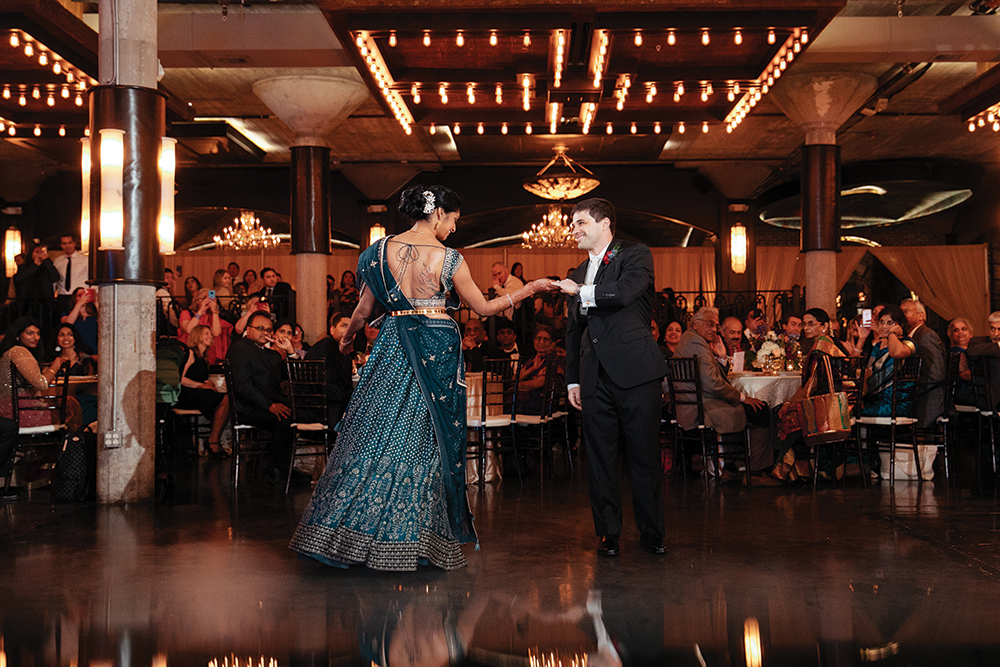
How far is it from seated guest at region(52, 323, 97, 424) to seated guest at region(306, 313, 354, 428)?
1.73m

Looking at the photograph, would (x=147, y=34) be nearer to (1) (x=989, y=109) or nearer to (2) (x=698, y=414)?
(2) (x=698, y=414)

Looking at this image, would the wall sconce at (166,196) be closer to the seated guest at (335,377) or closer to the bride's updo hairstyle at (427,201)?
the seated guest at (335,377)

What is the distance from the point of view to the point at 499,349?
8789 millimetres

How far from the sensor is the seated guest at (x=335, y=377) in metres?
6.08

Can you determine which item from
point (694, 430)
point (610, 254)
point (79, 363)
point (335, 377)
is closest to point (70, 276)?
point (79, 363)

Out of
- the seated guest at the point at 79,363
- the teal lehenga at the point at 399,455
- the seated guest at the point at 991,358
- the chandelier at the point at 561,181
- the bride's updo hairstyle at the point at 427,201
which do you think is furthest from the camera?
the chandelier at the point at 561,181

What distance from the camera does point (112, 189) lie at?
5.48 m

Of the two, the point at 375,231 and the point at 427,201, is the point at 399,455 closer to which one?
the point at 427,201

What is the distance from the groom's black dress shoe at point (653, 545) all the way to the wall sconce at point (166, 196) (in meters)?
3.63

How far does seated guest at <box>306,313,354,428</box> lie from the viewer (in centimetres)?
608

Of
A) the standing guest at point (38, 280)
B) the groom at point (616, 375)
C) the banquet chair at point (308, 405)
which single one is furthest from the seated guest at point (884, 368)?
the standing guest at point (38, 280)

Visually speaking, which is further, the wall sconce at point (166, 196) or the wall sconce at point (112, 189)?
the wall sconce at point (166, 196)

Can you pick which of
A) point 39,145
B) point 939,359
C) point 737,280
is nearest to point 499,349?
point 939,359

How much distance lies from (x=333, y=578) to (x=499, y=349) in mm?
5461
